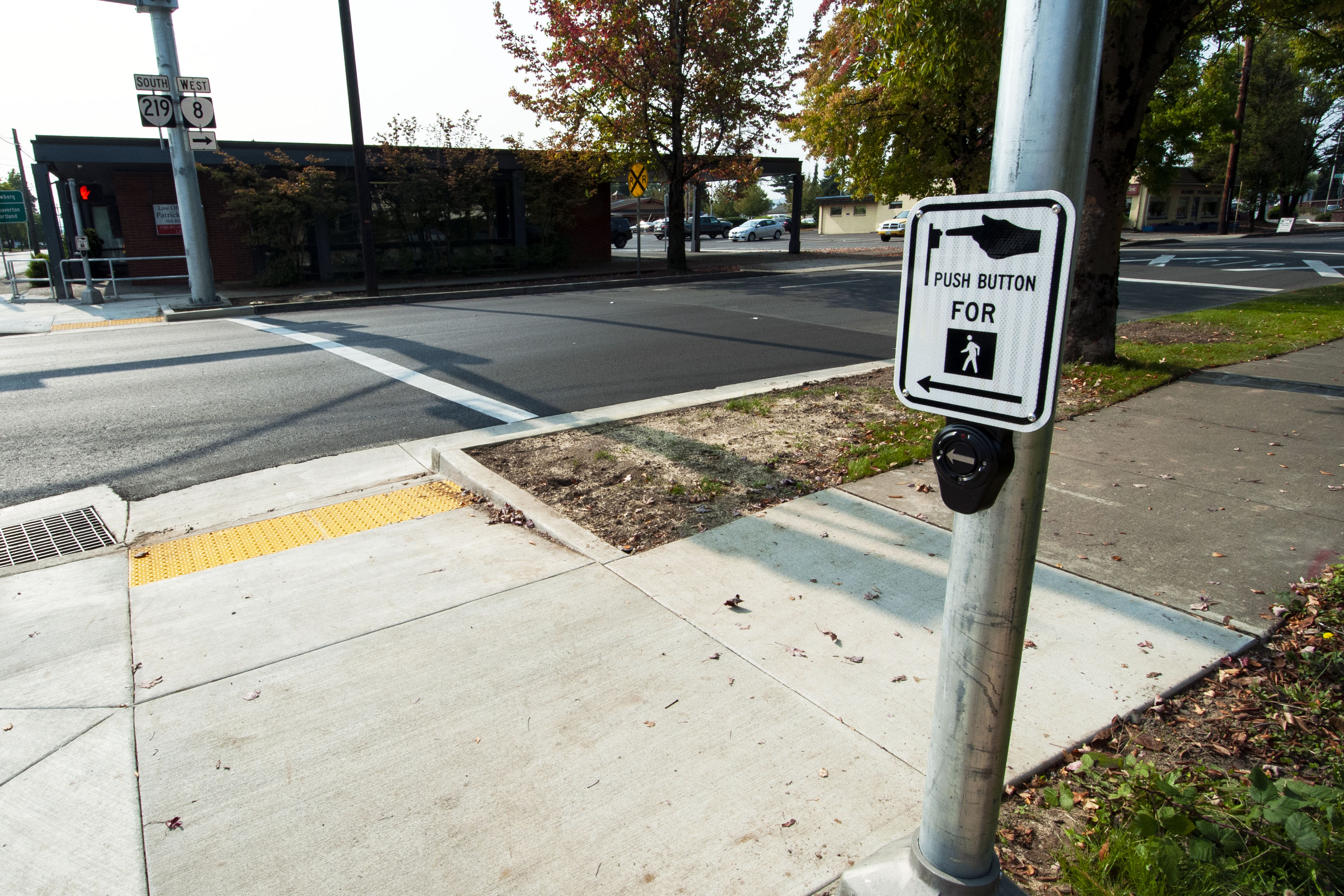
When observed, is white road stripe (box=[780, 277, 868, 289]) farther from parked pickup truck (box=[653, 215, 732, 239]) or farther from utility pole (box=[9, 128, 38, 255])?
parked pickup truck (box=[653, 215, 732, 239])

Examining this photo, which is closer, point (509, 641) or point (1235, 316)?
point (509, 641)

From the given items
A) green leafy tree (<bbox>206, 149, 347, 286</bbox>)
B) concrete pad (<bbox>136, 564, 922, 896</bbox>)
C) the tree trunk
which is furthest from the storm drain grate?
green leafy tree (<bbox>206, 149, 347, 286</bbox>)

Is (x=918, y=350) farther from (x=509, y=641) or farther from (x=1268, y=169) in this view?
(x=1268, y=169)

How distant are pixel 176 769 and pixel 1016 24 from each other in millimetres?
3260

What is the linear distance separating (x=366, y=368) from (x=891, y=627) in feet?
26.3

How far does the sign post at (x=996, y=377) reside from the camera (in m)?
1.50

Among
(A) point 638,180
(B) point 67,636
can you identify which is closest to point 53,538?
(B) point 67,636

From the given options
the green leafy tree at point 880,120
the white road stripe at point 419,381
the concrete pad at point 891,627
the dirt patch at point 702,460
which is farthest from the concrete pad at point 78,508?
the green leafy tree at point 880,120

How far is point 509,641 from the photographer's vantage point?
3.55 metres

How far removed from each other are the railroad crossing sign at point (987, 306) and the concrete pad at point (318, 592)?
2.85 metres

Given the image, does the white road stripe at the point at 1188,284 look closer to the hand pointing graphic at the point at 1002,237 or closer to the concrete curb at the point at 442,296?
the concrete curb at the point at 442,296

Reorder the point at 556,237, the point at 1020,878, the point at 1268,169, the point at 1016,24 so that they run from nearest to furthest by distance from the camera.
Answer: the point at 1016,24, the point at 1020,878, the point at 556,237, the point at 1268,169

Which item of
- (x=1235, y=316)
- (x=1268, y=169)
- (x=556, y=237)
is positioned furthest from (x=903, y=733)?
(x=1268, y=169)

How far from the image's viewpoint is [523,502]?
509 centimetres
